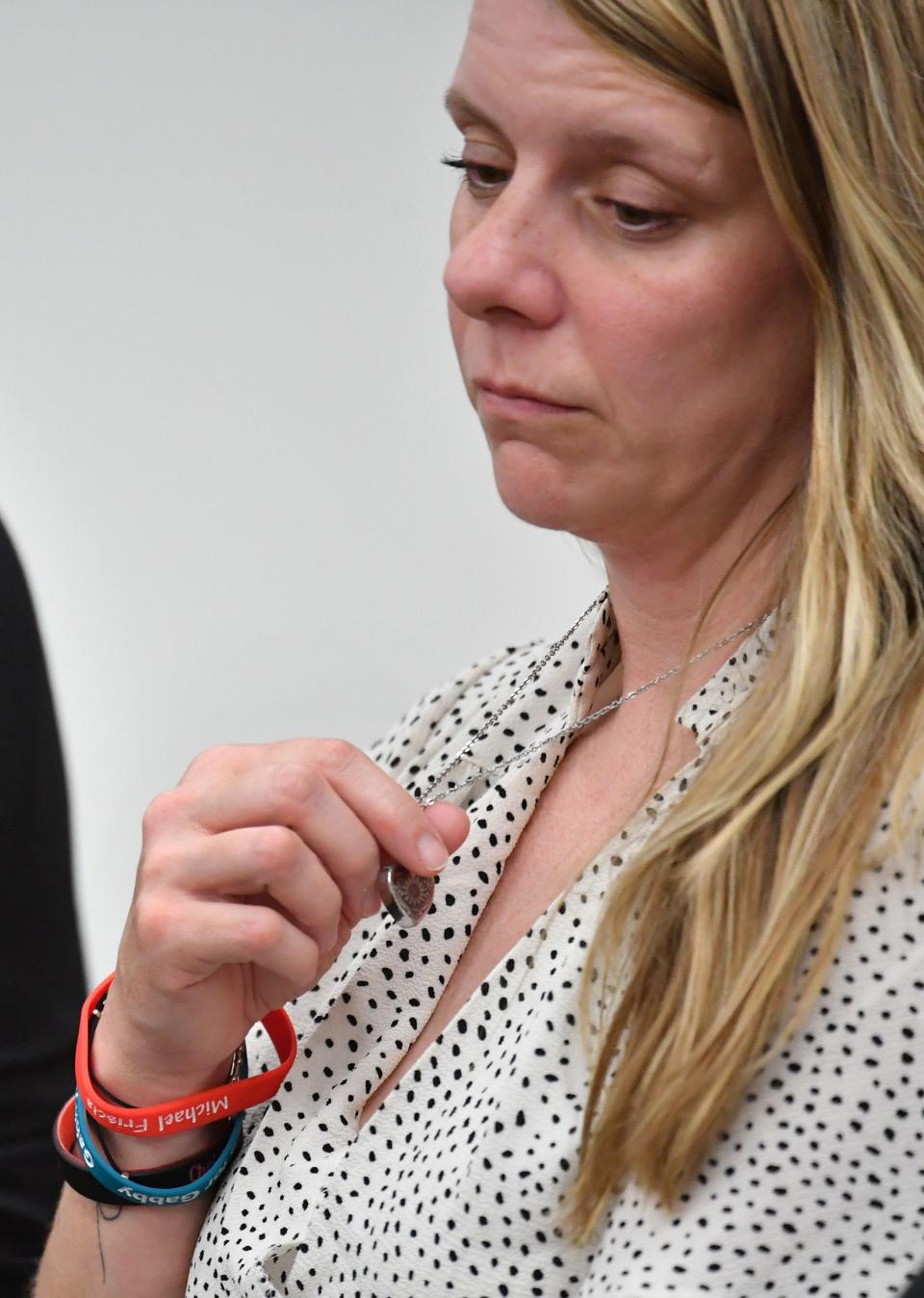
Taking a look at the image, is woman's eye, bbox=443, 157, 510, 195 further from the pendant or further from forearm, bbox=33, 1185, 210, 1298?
forearm, bbox=33, 1185, 210, 1298

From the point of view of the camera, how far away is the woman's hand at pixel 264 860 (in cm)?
95

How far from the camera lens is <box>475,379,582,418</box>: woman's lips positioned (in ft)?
3.21

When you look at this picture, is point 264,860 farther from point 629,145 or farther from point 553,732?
point 629,145

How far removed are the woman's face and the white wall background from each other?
3.86 ft

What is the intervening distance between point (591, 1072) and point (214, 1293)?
34cm

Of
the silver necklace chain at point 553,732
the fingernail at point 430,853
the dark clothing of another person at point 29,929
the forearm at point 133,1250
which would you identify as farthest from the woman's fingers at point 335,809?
the dark clothing of another person at point 29,929

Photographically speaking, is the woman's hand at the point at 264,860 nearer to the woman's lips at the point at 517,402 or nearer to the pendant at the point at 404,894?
the pendant at the point at 404,894

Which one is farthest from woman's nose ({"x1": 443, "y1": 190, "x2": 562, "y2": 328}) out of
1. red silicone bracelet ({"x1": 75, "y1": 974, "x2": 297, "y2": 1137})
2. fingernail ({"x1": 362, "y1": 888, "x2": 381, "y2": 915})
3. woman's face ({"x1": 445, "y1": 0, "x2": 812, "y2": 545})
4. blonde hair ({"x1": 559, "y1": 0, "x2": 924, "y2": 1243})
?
red silicone bracelet ({"x1": 75, "y1": 974, "x2": 297, "y2": 1137})

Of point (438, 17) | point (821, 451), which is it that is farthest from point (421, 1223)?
point (438, 17)

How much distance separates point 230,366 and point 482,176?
1244 millimetres

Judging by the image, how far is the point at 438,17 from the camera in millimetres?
2160

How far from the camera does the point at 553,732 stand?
47.4 inches

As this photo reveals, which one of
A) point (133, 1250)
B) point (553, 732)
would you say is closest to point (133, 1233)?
point (133, 1250)

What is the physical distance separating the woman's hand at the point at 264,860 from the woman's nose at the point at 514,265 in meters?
0.28
